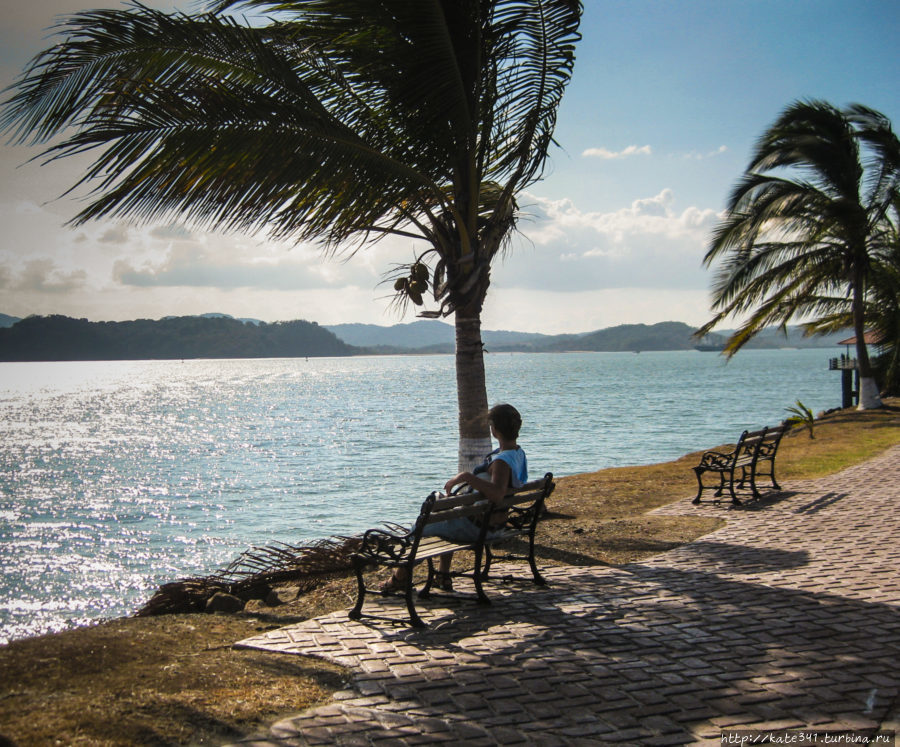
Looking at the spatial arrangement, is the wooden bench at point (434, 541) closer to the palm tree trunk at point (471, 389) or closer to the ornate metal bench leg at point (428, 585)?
the ornate metal bench leg at point (428, 585)

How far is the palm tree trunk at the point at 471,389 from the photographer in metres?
8.53

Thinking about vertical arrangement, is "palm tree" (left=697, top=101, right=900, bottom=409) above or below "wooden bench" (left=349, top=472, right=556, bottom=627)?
above

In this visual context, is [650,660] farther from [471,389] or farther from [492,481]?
[471,389]

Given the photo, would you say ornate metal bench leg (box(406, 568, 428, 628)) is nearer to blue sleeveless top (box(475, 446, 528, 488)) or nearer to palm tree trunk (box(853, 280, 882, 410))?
blue sleeveless top (box(475, 446, 528, 488))

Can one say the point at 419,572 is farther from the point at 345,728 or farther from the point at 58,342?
the point at 58,342

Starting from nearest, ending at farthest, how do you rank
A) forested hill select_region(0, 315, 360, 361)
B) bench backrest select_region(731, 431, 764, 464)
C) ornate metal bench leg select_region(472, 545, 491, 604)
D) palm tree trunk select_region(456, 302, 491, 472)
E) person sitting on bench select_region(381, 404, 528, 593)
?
ornate metal bench leg select_region(472, 545, 491, 604)
person sitting on bench select_region(381, 404, 528, 593)
palm tree trunk select_region(456, 302, 491, 472)
bench backrest select_region(731, 431, 764, 464)
forested hill select_region(0, 315, 360, 361)

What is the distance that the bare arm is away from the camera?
557 centimetres

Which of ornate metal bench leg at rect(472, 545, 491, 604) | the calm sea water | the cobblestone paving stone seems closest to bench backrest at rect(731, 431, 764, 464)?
the cobblestone paving stone

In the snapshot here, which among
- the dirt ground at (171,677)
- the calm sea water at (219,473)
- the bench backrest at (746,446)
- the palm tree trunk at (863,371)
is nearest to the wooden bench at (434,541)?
the dirt ground at (171,677)

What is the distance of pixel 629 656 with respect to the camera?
4.46 meters

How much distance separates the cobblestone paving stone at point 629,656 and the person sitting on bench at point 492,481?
23 centimetres

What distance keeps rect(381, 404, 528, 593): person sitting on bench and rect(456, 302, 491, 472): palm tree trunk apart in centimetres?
244

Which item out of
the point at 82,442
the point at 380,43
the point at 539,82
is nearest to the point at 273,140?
the point at 380,43

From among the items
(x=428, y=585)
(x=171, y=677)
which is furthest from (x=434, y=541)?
(x=171, y=677)
